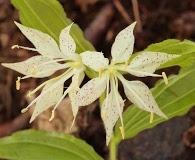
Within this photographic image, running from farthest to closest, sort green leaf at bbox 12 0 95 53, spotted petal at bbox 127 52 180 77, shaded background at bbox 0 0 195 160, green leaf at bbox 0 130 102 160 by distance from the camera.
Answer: shaded background at bbox 0 0 195 160, green leaf at bbox 0 130 102 160, green leaf at bbox 12 0 95 53, spotted petal at bbox 127 52 180 77

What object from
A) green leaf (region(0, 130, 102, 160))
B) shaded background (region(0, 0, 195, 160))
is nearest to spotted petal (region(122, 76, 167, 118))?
green leaf (region(0, 130, 102, 160))

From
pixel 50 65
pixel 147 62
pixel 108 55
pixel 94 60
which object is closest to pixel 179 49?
pixel 147 62

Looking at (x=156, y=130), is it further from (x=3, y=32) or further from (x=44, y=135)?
(x=3, y=32)

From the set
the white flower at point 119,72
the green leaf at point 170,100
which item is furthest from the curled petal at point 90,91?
the green leaf at point 170,100

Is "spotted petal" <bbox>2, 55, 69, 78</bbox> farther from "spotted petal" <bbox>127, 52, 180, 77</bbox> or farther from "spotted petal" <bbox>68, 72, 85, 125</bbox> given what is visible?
"spotted petal" <bbox>127, 52, 180, 77</bbox>

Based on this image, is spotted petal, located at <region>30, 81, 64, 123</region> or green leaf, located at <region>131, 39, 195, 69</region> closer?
green leaf, located at <region>131, 39, 195, 69</region>

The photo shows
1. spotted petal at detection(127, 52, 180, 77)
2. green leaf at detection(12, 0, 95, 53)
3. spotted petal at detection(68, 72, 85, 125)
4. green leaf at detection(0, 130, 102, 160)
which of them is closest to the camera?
spotted petal at detection(127, 52, 180, 77)

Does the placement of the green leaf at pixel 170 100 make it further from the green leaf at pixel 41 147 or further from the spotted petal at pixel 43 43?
the spotted petal at pixel 43 43
